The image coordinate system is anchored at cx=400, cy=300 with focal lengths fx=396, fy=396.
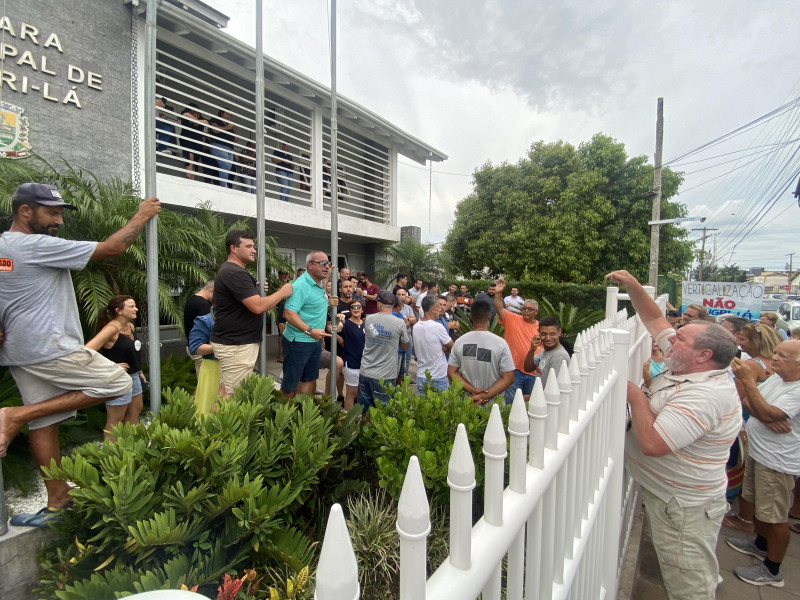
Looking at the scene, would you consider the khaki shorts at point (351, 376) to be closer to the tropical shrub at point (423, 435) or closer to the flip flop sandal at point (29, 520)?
the tropical shrub at point (423, 435)

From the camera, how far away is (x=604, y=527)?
7.79ft

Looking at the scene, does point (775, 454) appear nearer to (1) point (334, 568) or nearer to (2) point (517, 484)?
(2) point (517, 484)

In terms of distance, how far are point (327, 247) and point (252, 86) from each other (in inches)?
173

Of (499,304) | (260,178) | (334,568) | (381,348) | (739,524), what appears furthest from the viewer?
(499,304)

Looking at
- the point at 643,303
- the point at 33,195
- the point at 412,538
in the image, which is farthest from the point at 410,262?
the point at 412,538

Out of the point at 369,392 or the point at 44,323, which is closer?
the point at 44,323

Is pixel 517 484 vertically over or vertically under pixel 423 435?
over

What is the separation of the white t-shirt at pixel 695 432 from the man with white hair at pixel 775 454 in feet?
3.38

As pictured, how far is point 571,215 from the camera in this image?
53.1 feet

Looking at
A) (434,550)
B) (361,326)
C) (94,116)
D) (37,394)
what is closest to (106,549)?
(37,394)

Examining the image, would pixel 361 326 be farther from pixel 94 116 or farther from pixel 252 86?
pixel 252 86

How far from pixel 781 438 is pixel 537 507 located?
316 centimetres

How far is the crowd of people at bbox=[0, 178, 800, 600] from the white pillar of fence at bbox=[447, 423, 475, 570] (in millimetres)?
1180

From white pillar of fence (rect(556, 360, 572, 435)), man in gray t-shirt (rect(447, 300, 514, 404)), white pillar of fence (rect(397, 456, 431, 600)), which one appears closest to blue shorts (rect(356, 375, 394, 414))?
man in gray t-shirt (rect(447, 300, 514, 404))
